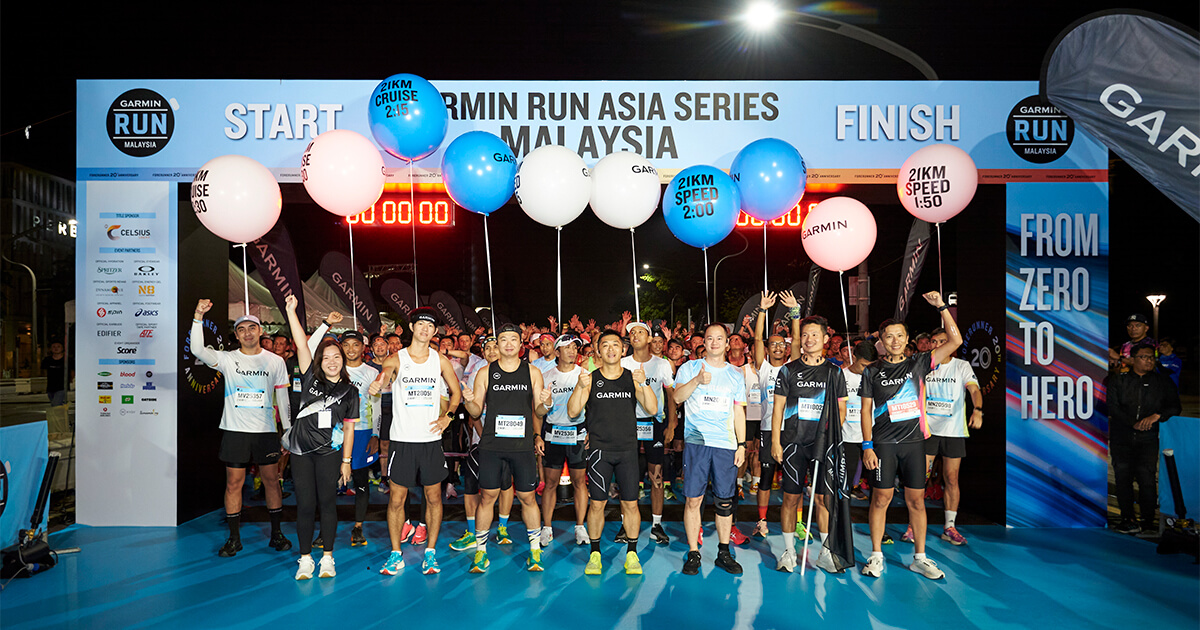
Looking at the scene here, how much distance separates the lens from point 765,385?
6.13 m

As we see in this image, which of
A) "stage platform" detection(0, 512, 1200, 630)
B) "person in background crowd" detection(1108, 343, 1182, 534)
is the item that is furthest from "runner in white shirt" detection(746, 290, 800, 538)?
"person in background crowd" detection(1108, 343, 1182, 534)

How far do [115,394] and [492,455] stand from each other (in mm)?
4076

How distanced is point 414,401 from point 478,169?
1923 millimetres

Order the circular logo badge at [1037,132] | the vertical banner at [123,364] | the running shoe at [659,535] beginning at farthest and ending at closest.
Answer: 1. the circular logo badge at [1037,132]
2. the vertical banner at [123,364]
3. the running shoe at [659,535]

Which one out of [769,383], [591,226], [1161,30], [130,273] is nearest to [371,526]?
Result: [130,273]

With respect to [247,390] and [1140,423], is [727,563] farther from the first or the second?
[1140,423]

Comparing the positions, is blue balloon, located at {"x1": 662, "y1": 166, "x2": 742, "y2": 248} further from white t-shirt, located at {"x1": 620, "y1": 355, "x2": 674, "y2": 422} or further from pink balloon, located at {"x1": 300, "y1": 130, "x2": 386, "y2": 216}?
pink balloon, located at {"x1": 300, "y1": 130, "x2": 386, "y2": 216}

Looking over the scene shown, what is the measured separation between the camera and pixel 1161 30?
10.2 ft

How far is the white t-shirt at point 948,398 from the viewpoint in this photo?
18.7 ft

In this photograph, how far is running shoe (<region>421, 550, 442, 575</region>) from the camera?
4.96m

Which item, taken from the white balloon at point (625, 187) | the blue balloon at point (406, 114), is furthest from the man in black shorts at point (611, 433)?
the blue balloon at point (406, 114)

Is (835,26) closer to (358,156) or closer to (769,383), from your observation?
(769,383)

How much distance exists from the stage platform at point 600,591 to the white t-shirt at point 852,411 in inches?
40.2

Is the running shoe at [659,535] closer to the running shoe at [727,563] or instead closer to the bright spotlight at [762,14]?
the running shoe at [727,563]
